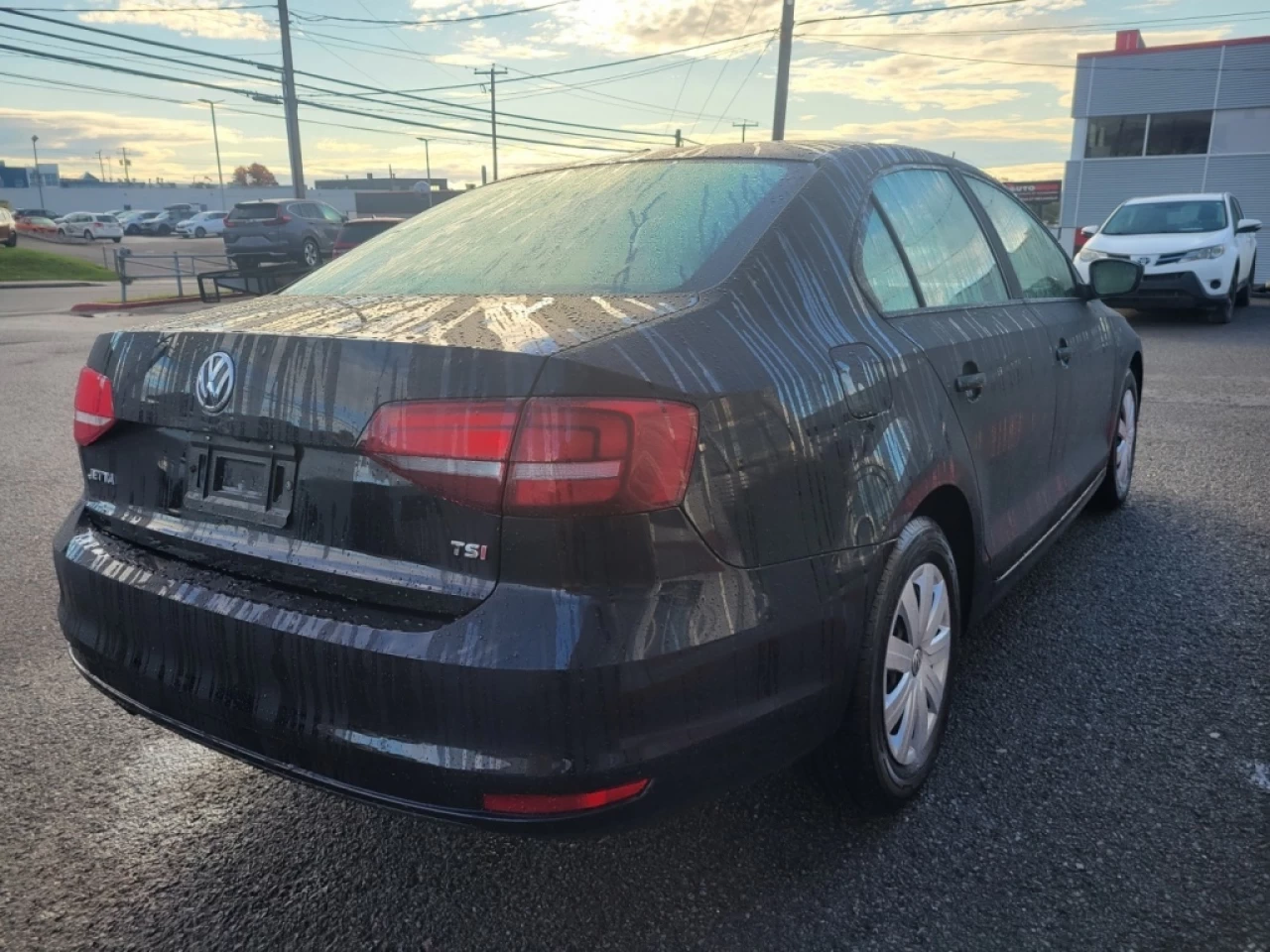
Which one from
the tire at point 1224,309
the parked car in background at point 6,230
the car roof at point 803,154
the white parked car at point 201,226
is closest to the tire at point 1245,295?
the tire at point 1224,309

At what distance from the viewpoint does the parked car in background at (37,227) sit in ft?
169

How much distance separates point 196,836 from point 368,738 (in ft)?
3.12

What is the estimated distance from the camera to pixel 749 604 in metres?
1.87

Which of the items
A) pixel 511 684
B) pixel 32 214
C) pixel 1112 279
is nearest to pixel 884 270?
pixel 511 684

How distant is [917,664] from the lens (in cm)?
249

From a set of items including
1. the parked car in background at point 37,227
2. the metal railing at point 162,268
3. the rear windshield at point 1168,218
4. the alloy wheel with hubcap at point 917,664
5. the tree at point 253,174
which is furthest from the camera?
the tree at point 253,174

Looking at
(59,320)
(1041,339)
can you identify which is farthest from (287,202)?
(1041,339)

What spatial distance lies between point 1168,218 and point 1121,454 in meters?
11.5

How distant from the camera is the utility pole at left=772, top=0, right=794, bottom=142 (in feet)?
82.2

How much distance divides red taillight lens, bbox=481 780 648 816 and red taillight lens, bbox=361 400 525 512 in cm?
50

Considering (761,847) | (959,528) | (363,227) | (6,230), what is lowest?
(761,847)

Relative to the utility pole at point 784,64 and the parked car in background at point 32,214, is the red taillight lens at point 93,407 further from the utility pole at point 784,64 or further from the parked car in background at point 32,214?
the parked car in background at point 32,214

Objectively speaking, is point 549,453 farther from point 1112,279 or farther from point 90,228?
point 90,228

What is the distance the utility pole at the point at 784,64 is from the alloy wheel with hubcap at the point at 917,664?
79.5 ft
